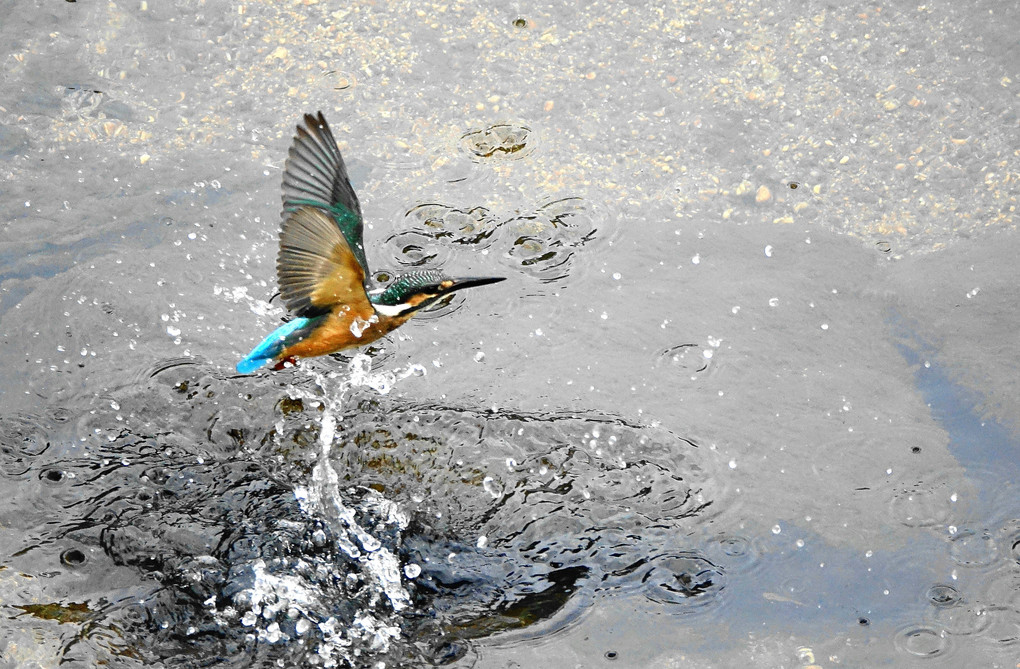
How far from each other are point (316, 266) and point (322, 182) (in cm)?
27

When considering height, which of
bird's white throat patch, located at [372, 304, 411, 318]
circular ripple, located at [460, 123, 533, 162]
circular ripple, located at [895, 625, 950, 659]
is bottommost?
circular ripple, located at [895, 625, 950, 659]

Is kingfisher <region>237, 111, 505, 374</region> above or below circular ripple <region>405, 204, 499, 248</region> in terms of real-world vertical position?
above

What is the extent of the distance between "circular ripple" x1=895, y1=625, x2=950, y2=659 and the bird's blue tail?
2146 millimetres

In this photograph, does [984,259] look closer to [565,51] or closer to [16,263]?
[565,51]

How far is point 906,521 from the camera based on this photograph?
3477 millimetres

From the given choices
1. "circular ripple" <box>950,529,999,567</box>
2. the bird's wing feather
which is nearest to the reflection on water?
the bird's wing feather

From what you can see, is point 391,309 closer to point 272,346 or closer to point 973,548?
point 272,346

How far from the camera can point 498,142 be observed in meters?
4.76

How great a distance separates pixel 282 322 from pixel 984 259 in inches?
115

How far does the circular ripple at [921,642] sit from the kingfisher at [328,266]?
1698mm

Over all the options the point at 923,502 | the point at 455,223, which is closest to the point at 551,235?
the point at 455,223

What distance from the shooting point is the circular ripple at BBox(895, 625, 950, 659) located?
3105 millimetres

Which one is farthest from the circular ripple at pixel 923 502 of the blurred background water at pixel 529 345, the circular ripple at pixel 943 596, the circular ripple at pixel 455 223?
the circular ripple at pixel 455 223

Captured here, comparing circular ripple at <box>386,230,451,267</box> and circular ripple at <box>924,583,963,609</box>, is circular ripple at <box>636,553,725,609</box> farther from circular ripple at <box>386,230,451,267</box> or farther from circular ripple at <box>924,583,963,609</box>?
circular ripple at <box>386,230,451,267</box>
